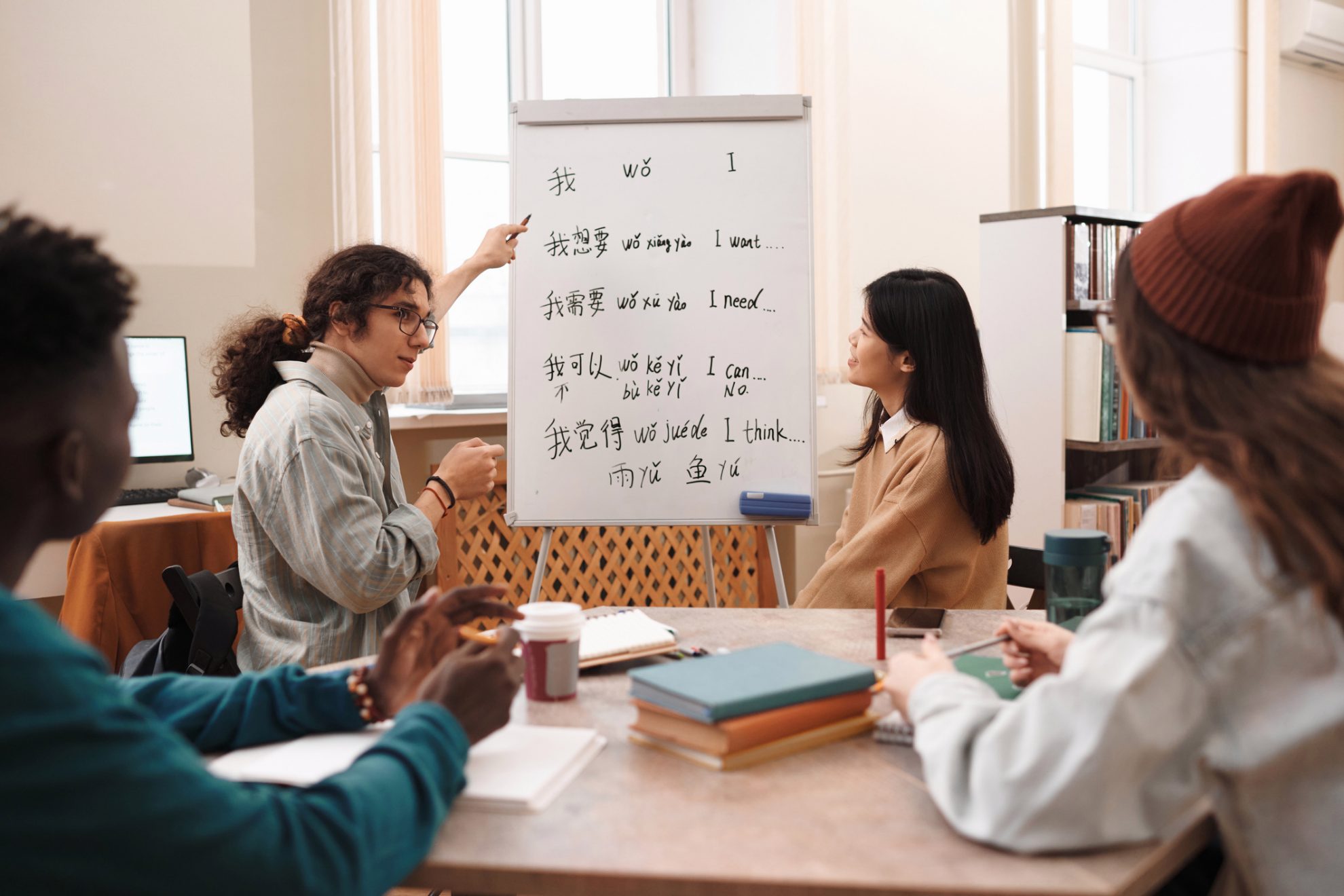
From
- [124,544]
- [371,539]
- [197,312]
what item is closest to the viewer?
[371,539]

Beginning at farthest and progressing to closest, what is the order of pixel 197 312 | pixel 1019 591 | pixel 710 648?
pixel 1019 591, pixel 197 312, pixel 710 648

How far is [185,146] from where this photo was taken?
2.70 metres

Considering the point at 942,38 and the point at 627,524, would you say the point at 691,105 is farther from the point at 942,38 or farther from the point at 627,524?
the point at 942,38

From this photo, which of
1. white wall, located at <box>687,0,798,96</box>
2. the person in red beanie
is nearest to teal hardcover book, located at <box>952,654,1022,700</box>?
the person in red beanie

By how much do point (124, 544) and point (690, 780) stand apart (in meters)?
1.67

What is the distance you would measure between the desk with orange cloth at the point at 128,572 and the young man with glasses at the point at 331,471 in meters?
0.35

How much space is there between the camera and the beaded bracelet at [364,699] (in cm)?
110

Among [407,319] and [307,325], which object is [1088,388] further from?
[307,325]

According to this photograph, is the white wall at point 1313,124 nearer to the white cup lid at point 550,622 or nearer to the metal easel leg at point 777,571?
the metal easel leg at point 777,571

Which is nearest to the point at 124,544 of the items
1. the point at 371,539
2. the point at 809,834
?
the point at 371,539

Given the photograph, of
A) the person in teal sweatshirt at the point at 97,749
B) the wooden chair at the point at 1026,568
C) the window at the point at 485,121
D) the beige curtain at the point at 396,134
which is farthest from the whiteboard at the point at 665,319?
the person in teal sweatshirt at the point at 97,749

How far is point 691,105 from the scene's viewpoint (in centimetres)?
235

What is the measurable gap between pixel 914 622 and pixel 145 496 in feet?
6.19

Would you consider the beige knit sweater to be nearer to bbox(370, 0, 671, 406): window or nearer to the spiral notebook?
the spiral notebook
